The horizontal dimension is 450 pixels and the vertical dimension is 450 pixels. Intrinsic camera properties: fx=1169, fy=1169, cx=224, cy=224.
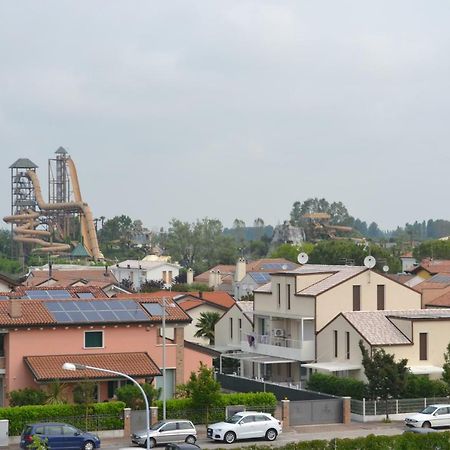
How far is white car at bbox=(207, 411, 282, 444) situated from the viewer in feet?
170

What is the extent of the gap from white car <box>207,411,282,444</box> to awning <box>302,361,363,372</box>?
1418 cm

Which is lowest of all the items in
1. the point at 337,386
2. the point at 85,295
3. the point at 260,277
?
the point at 337,386

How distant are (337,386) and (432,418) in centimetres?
1018

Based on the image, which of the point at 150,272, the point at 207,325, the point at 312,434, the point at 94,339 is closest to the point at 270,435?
the point at 312,434

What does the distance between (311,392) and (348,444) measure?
1770 centimetres

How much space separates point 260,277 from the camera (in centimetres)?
12625

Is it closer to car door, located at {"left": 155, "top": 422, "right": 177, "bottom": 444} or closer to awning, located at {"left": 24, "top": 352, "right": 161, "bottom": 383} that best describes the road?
car door, located at {"left": 155, "top": 422, "right": 177, "bottom": 444}

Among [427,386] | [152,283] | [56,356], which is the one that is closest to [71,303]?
[56,356]

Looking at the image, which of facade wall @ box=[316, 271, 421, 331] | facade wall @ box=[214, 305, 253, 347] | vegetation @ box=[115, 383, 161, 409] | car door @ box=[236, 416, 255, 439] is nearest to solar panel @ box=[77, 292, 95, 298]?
vegetation @ box=[115, 383, 161, 409]

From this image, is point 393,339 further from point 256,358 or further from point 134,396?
point 134,396

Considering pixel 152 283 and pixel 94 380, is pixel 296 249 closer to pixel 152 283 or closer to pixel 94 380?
pixel 152 283

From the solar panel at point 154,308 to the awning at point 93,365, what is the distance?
2736 millimetres

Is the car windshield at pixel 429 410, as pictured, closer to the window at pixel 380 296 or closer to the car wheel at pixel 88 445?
the car wheel at pixel 88 445

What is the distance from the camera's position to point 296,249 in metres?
198
